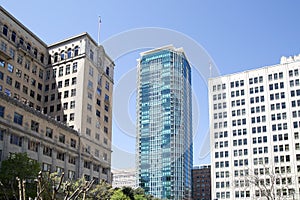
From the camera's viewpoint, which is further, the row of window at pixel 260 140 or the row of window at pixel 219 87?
the row of window at pixel 219 87

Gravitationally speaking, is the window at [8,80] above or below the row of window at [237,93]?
below

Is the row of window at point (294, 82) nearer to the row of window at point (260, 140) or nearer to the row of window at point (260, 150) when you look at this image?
the row of window at point (260, 140)

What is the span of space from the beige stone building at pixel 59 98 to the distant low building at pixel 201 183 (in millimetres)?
105457

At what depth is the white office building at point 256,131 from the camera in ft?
352

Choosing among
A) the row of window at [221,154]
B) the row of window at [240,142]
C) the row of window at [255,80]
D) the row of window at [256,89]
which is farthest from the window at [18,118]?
the row of window at [255,80]

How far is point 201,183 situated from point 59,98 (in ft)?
387

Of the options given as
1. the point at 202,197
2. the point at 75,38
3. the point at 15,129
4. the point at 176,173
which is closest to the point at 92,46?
the point at 75,38

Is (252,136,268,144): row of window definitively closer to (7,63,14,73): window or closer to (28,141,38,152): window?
(28,141,38,152): window

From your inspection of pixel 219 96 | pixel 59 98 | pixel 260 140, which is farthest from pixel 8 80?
pixel 260 140

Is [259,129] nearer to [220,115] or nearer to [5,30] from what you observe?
[220,115]

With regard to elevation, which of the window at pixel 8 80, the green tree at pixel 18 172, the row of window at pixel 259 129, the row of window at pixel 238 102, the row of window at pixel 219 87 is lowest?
the green tree at pixel 18 172

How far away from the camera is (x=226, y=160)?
380 feet

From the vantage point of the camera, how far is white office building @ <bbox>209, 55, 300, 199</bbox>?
107 metres

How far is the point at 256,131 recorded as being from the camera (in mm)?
→ 113938
